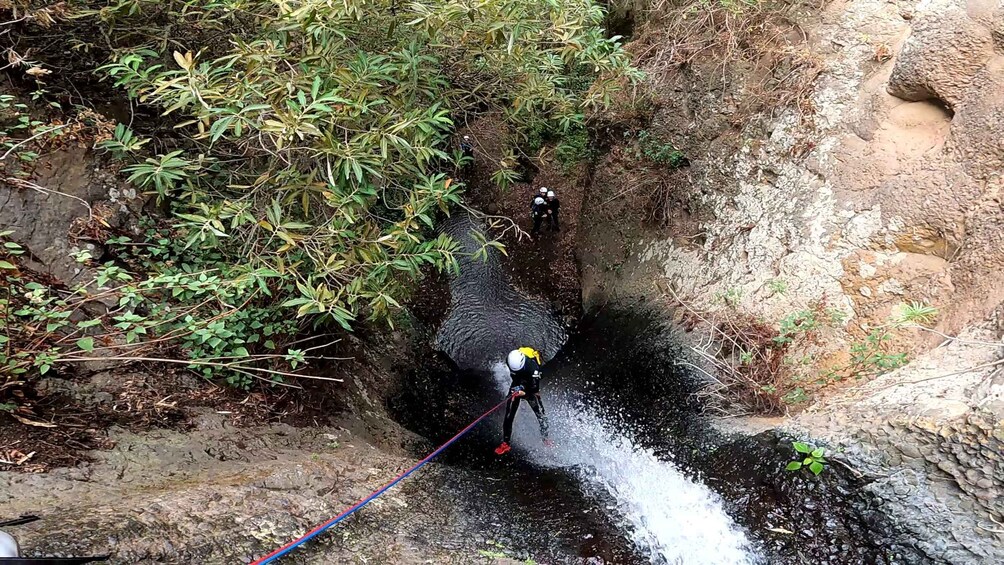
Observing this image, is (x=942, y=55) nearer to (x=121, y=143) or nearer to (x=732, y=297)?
(x=732, y=297)

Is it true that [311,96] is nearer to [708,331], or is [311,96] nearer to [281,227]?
[281,227]

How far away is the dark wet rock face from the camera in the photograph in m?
8.78

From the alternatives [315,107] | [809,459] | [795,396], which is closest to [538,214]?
[795,396]

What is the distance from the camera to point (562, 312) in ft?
31.3

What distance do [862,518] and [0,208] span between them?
7.31 meters

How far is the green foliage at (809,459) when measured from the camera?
3887 mm

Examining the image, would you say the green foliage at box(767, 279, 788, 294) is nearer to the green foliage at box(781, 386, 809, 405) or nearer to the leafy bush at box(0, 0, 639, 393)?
the green foliage at box(781, 386, 809, 405)

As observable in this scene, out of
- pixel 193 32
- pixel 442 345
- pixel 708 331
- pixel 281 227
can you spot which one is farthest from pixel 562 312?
pixel 193 32

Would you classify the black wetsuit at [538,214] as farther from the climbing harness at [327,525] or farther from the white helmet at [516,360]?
the climbing harness at [327,525]

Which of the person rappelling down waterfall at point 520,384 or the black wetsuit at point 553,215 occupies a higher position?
the black wetsuit at point 553,215

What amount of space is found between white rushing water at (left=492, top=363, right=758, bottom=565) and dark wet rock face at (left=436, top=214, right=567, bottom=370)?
1710 millimetres

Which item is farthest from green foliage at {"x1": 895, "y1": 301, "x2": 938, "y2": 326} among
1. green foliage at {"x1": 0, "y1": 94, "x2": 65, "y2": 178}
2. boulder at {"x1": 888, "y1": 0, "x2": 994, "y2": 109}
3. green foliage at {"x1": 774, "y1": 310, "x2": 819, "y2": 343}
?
green foliage at {"x1": 0, "y1": 94, "x2": 65, "y2": 178}

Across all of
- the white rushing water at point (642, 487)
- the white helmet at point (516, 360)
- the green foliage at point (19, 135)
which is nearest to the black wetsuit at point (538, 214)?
the white rushing water at point (642, 487)

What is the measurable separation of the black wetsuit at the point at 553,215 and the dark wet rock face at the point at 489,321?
5.05 feet
